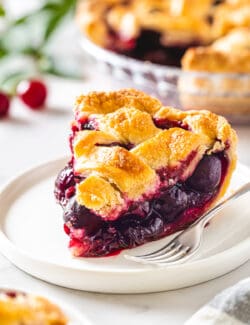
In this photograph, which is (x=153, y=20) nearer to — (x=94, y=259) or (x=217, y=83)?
(x=217, y=83)

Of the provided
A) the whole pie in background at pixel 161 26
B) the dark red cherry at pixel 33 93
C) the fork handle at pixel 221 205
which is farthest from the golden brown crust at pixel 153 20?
the fork handle at pixel 221 205

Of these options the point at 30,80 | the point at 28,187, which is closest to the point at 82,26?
the point at 30,80

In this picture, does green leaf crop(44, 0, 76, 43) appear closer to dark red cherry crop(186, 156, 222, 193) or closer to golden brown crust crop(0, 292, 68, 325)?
dark red cherry crop(186, 156, 222, 193)

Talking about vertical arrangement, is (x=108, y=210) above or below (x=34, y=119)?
above

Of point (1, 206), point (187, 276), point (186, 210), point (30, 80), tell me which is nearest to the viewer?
point (187, 276)

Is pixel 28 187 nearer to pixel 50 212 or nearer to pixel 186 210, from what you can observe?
pixel 50 212

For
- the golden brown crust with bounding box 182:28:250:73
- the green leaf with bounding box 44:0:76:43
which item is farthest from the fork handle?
the green leaf with bounding box 44:0:76:43

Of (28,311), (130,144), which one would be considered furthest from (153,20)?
(28,311)
